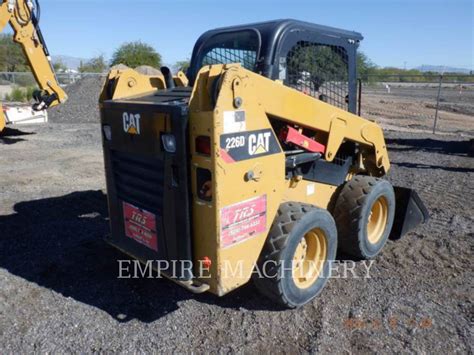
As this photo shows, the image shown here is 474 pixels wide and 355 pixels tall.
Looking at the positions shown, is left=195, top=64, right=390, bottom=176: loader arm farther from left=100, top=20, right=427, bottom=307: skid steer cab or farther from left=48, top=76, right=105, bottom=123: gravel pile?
left=48, top=76, right=105, bottom=123: gravel pile

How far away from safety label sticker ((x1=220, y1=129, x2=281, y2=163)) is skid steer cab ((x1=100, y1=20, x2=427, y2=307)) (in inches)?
0.4

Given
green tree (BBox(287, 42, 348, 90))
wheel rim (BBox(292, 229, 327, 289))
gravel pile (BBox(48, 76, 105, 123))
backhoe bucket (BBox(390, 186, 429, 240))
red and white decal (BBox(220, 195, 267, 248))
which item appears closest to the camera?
red and white decal (BBox(220, 195, 267, 248))

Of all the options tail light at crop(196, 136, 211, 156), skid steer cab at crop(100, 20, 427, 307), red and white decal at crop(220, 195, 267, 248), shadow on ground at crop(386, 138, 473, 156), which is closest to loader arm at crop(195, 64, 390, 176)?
skid steer cab at crop(100, 20, 427, 307)

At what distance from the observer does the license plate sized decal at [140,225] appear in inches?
131

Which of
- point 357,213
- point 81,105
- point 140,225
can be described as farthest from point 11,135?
point 357,213

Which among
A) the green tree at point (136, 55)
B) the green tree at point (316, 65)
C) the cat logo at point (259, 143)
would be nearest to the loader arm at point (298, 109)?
the cat logo at point (259, 143)

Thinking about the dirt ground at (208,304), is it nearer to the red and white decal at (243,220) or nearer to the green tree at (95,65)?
the red and white decal at (243,220)

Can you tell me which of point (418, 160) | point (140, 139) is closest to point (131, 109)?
point (140, 139)

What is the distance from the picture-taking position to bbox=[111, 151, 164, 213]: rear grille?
10.4 ft

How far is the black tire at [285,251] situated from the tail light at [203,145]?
0.84 m

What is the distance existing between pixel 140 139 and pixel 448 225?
160 inches

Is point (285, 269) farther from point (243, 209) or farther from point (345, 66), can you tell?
point (345, 66)

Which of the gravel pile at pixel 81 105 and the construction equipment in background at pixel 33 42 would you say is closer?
the construction equipment in background at pixel 33 42

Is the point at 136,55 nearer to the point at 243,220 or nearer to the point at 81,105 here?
the point at 81,105
